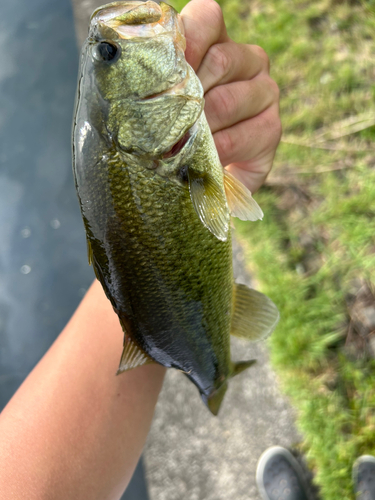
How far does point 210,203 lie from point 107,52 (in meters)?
0.51

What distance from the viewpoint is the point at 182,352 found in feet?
4.05

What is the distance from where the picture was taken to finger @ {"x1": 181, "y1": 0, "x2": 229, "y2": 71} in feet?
4.17

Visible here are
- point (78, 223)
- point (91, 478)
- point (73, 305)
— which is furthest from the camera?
point (78, 223)

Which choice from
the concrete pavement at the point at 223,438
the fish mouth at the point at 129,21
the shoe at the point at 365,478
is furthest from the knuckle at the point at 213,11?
the shoe at the point at 365,478

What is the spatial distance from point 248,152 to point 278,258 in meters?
1.00

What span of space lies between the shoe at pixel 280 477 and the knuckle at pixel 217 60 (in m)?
2.04

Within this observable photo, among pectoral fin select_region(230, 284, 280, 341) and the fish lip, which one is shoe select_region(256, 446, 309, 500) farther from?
the fish lip

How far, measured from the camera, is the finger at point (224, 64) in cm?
134

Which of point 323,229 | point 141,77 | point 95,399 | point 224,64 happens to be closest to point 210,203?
point 141,77

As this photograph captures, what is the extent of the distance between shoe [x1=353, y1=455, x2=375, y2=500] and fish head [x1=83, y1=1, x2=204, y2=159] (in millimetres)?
1898

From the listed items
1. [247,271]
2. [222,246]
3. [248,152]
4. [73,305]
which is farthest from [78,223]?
[222,246]

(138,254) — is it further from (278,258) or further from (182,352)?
(278,258)

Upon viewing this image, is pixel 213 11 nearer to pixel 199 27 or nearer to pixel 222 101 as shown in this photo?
pixel 199 27

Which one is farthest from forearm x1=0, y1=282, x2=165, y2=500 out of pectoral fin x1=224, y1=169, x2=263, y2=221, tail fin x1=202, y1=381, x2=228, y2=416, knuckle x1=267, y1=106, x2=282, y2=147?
knuckle x1=267, y1=106, x2=282, y2=147
